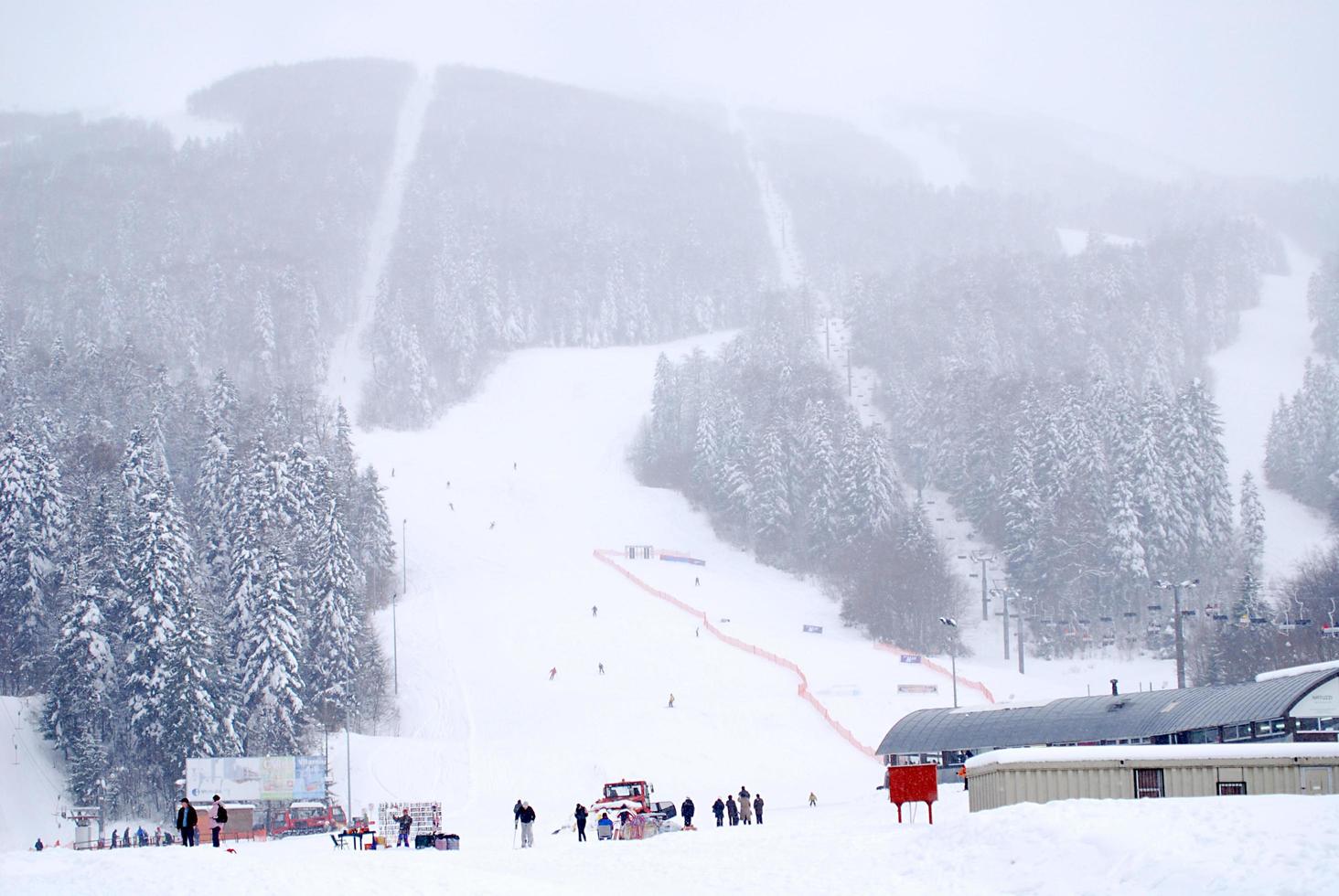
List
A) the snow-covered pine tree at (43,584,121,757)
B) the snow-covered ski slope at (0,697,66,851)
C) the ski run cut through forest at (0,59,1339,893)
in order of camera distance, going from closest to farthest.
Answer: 1. the ski run cut through forest at (0,59,1339,893)
2. the snow-covered ski slope at (0,697,66,851)
3. the snow-covered pine tree at (43,584,121,757)

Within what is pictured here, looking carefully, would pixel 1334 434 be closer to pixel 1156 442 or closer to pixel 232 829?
pixel 1156 442

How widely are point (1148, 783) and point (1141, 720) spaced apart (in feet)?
67.9

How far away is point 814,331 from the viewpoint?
162000 mm

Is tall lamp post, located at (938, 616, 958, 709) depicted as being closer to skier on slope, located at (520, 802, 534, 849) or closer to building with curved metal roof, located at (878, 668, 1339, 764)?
building with curved metal roof, located at (878, 668, 1339, 764)

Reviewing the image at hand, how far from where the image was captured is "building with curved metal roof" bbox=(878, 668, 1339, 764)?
38.5 meters

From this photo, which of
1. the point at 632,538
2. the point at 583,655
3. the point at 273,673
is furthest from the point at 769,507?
the point at 273,673

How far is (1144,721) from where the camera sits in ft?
142

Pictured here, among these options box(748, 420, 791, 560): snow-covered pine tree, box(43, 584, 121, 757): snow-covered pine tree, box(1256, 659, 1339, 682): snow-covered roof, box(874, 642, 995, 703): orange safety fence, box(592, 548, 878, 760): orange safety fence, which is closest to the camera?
box(1256, 659, 1339, 682): snow-covered roof

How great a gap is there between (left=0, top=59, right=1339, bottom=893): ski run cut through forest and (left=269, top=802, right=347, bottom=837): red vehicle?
4077 millimetres

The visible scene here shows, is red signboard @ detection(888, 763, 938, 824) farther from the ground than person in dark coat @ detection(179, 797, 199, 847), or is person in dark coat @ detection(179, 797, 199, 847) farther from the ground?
red signboard @ detection(888, 763, 938, 824)

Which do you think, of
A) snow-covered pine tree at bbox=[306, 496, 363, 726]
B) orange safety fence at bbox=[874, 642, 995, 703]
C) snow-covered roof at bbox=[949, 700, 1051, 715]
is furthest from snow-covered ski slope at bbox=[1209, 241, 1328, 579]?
snow-covered pine tree at bbox=[306, 496, 363, 726]

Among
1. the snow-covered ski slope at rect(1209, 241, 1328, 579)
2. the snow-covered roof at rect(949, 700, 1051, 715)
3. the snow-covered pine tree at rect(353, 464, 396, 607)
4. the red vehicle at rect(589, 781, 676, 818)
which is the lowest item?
the red vehicle at rect(589, 781, 676, 818)

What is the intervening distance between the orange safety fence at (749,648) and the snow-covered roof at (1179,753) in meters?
26.9

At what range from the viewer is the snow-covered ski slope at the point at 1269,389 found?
3866 inches
